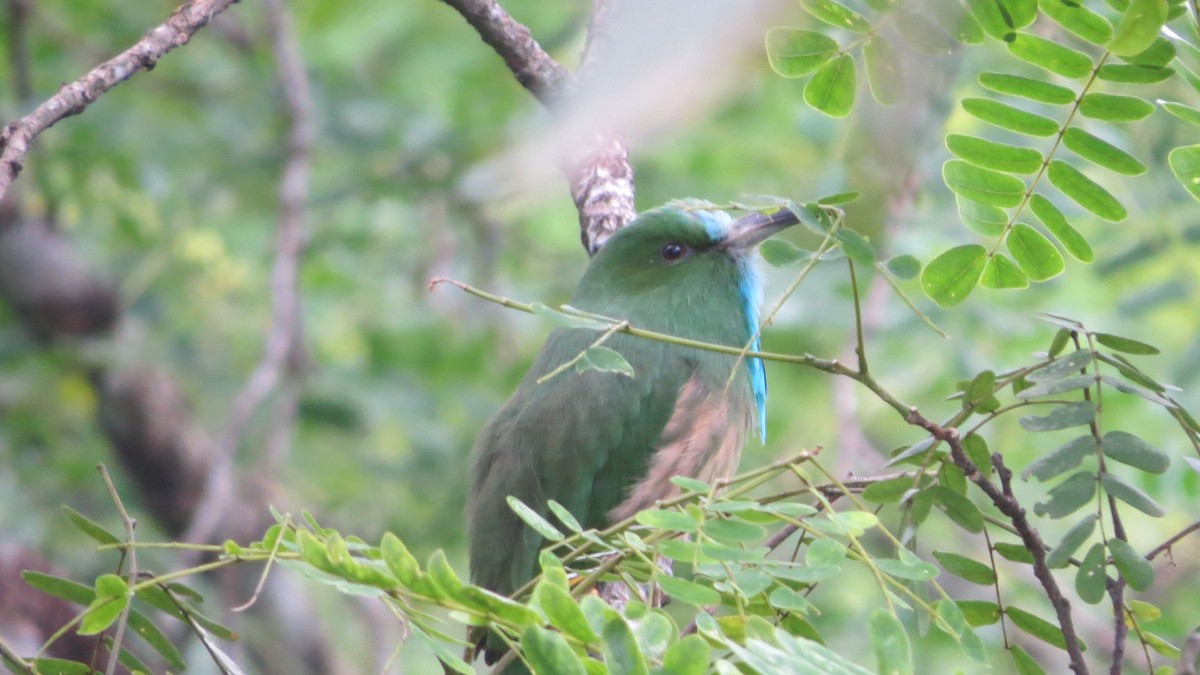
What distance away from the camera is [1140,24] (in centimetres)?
172

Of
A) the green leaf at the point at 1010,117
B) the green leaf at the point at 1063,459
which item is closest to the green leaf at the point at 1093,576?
the green leaf at the point at 1063,459

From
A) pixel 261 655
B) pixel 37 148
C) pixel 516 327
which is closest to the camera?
pixel 37 148

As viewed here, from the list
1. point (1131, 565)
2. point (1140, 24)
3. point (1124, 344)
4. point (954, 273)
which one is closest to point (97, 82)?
point (954, 273)

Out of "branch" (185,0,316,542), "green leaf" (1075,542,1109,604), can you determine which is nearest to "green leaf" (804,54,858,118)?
"green leaf" (1075,542,1109,604)

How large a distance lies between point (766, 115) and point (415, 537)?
3691mm

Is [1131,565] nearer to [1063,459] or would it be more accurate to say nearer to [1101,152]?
[1063,459]

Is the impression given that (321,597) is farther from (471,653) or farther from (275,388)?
(471,653)

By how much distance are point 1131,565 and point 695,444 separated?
194 centimetres

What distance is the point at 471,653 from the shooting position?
216 centimetres

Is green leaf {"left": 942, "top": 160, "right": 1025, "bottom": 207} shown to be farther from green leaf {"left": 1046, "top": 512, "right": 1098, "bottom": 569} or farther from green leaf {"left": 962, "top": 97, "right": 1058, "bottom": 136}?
green leaf {"left": 1046, "top": 512, "right": 1098, "bottom": 569}

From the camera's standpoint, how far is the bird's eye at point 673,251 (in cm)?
430

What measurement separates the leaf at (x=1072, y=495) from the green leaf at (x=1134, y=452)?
0.18 ft

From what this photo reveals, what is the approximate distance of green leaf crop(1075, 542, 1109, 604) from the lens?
6.90 ft

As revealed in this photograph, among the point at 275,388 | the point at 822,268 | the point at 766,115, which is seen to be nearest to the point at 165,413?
the point at 275,388
